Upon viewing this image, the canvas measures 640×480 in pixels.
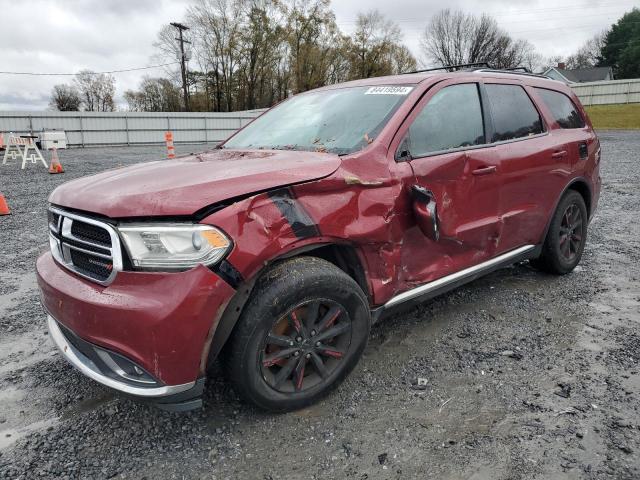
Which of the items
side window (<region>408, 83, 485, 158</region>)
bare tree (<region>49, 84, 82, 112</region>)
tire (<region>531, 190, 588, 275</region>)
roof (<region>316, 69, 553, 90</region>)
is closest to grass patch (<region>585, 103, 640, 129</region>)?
tire (<region>531, 190, 588, 275</region>)

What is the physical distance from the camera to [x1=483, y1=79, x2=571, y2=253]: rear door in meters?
3.47

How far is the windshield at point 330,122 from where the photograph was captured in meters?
2.81

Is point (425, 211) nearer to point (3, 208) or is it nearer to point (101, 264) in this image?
point (101, 264)

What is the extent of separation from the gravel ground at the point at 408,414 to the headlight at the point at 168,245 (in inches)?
36.4

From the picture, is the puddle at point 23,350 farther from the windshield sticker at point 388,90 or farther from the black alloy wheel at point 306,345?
the windshield sticker at point 388,90

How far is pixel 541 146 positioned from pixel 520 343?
165 centimetres

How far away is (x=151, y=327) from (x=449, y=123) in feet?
7.45

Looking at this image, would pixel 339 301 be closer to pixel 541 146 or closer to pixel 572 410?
pixel 572 410

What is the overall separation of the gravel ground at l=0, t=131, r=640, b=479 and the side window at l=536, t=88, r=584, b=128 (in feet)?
5.47

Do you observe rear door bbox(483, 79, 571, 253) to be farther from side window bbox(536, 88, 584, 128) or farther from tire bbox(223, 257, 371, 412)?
tire bbox(223, 257, 371, 412)

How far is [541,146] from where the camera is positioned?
379 cm

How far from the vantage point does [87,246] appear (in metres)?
2.18

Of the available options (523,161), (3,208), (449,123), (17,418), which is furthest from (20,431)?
(3,208)

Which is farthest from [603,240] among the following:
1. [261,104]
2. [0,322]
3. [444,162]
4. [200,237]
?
[261,104]
